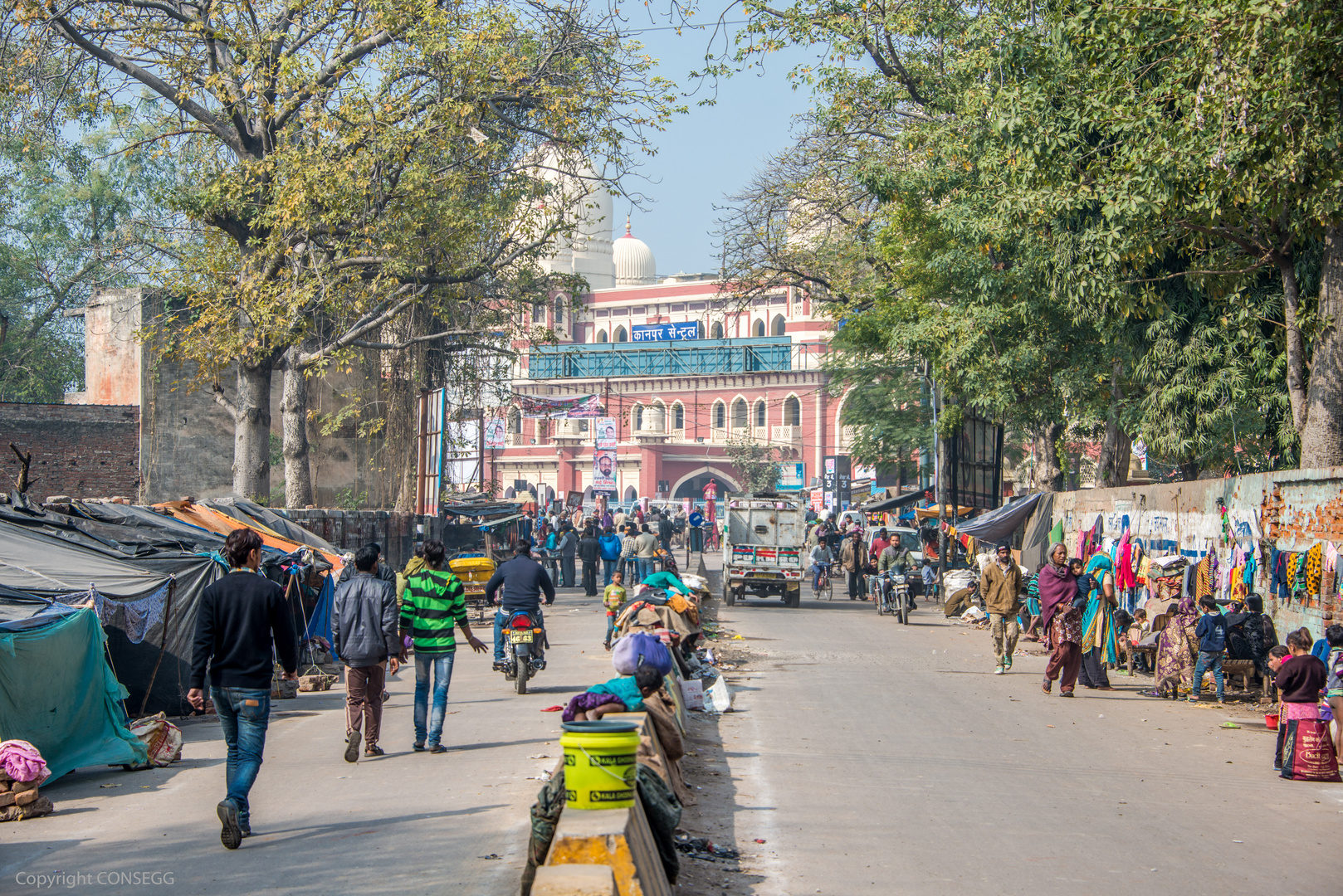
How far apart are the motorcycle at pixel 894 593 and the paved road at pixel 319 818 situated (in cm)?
1253

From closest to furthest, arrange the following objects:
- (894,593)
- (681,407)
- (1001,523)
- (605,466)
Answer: (1001,523)
(894,593)
(605,466)
(681,407)

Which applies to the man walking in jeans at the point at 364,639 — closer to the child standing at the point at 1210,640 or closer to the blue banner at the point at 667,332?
the child standing at the point at 1210,640

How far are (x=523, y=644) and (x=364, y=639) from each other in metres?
3.67

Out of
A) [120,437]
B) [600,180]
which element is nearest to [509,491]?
[120,437]

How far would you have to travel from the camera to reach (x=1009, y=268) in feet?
69.9

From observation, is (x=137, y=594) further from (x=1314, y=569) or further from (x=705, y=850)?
(x=1314, y=569)

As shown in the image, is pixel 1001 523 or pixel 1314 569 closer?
pixel 1314 569

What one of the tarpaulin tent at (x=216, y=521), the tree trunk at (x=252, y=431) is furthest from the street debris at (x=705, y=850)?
the tree trunk at (x=252, y=431)

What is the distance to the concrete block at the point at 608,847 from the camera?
15.7 feet

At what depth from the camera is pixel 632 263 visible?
97.6m

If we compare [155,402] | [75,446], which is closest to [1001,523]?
[75,446]

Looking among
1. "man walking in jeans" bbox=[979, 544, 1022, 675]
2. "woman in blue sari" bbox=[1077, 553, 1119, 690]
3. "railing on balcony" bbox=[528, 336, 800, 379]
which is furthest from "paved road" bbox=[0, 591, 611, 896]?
"railing on balcony" bbox=[528, 336, 800, 379]

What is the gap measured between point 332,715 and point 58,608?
3162mm

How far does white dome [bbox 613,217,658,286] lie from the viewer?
97188mm
